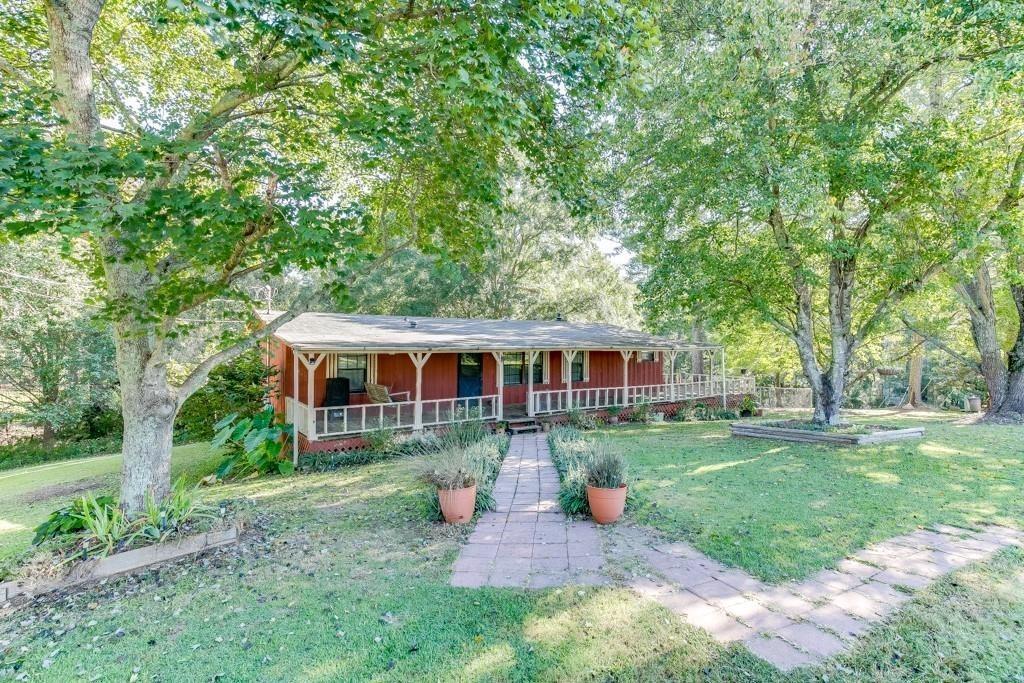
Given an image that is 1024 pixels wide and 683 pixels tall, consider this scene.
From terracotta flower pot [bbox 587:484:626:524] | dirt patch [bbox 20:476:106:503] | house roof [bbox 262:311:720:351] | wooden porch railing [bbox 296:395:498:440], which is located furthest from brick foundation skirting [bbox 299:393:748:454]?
terracotta flower pot [bbox 587:484:626:524]

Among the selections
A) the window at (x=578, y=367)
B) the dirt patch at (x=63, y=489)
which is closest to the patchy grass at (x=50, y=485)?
the dirt patch at (x=63, y=489)

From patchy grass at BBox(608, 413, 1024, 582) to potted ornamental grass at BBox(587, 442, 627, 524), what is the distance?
46 centimetres

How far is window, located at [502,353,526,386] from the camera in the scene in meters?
15.5

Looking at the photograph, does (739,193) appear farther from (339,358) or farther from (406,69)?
(339,358)

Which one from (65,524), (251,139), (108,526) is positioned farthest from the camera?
(251,139)

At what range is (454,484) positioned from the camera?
18.6 feet

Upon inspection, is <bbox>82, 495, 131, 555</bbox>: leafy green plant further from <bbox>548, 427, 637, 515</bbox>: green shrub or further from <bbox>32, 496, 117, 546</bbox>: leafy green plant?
<bbox>548, 427, 637, 515</bbox>: green shrub

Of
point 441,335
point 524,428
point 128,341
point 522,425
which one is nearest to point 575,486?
point 128,341

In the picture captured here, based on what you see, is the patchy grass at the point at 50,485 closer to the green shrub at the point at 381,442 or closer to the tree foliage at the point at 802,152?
the green shrub at the point at 381,442

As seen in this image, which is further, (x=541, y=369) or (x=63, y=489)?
(x=541, y=369)

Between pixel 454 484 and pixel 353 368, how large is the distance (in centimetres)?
826

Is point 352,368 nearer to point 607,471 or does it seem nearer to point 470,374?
point 470,374

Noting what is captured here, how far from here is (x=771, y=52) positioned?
26.6ft

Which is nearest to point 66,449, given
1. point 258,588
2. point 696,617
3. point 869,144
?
point 258,588
